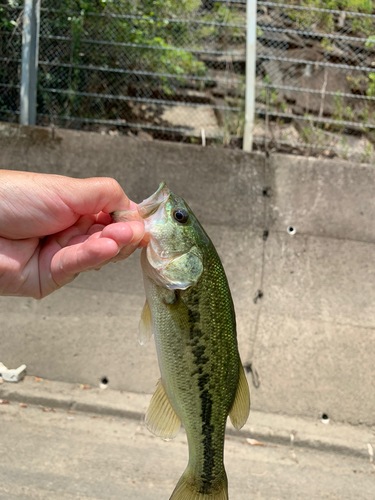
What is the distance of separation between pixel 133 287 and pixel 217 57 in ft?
9.75

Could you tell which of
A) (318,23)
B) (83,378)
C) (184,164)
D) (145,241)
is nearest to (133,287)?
(83,378)

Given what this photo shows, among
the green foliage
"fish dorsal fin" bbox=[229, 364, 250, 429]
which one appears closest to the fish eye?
"fish dorsal fin" bbox=[229, 364, 250, 429]

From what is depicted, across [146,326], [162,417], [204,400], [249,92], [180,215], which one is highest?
[249,92]

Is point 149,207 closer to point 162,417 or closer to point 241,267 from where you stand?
point 162,417

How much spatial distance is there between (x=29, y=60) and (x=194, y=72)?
1.82m

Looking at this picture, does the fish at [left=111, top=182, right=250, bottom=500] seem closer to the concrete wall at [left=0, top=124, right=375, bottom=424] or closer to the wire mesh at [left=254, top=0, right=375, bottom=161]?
the concrete wall at [left=0, top=124, right=375, bottom=424]

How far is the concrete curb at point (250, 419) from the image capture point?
11.7 ft

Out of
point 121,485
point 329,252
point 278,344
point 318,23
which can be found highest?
point 318,23

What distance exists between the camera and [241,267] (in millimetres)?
3910

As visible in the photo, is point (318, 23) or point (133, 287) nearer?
point (133, 287)

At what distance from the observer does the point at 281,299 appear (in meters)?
3.86

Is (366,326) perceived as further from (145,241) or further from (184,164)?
(145,241)

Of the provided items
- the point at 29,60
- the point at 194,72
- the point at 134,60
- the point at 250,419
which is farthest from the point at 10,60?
the point at 250,419

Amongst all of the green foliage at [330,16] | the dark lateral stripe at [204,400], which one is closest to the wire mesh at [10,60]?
the green foliage at [330,16]
